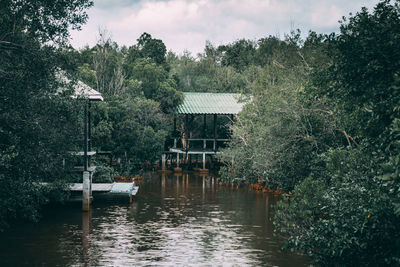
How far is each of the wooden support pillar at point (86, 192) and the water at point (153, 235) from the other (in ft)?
Result: 1.51

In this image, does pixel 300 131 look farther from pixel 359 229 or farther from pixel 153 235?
pixel 359 229

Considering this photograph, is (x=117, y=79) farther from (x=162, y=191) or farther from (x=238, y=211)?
(x=238, y=211)

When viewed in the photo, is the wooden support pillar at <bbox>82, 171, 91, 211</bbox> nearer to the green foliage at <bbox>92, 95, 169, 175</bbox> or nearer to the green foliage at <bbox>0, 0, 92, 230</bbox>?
the green foliage at <bbox>0, 0, 92, 230</bbox>

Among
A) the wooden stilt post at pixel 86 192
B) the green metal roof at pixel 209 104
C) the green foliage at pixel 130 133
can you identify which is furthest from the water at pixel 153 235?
the green metal roof at pixel 209 104

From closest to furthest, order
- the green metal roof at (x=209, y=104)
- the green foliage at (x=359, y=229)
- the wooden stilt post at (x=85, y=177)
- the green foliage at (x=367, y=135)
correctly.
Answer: the green foliage at (x=359, y=229) → the green foliage at (x=367, y=135) → the wooden stilt post at (x=85, y=177) → the green metal roof at (x=209, y=104)

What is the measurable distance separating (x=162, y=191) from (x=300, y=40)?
13.3m

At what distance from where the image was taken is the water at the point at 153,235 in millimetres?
17297

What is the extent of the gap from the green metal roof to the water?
43.4ft

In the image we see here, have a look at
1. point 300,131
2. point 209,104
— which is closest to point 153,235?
point 300,131

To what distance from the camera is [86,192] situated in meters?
25.1

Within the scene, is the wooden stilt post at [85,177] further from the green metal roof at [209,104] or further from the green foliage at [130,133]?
the green metal roof at [209,104]

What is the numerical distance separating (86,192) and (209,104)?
20.9 m

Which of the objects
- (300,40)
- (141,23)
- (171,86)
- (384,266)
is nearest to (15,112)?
(384,266)

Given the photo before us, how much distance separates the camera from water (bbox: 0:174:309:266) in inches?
681
